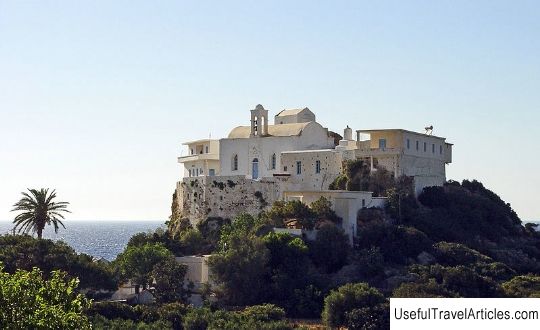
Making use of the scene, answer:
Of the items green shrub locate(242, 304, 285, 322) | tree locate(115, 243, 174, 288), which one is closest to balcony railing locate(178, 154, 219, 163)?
tree locate(115, 243, 174, 288)

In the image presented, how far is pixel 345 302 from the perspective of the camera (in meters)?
56.3

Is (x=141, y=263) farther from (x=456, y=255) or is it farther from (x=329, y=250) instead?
(x=456, y=255)

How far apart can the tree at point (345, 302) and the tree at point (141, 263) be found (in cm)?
1277

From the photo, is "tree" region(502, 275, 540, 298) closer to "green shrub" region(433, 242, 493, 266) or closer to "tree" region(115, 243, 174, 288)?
"green shrub" region(433, 242, 493, 266)

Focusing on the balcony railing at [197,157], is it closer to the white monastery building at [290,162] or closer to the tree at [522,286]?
the white monastery building at [290,162]

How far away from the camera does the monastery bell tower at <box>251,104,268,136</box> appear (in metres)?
76.9

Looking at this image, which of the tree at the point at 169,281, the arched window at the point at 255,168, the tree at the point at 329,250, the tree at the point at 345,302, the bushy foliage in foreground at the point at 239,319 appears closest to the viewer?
the bushy foliage in foreground at the point at 239,319

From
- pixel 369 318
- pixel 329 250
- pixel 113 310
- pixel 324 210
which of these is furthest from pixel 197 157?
pixel 369 318

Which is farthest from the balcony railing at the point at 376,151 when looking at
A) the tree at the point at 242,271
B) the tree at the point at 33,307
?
the tree at the point at 33,307

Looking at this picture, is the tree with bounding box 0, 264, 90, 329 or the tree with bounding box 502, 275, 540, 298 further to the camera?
the tree with bounding box 502, 275, 540, 298

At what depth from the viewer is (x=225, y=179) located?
75.1m

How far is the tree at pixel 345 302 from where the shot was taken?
55.9 metres

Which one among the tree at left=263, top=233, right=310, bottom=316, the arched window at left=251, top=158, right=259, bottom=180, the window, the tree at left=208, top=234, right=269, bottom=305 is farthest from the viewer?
the arched window at left=251, top=158, right=259, bottom=180

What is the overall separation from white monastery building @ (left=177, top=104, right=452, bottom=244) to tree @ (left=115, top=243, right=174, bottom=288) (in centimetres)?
1026
